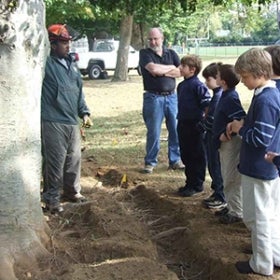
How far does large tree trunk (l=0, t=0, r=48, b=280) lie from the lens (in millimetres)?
4453

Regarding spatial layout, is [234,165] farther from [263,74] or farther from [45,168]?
[45,168]

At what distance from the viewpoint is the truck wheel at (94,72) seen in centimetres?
3058

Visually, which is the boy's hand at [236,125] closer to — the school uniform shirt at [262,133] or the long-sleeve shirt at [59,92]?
the school uniform shirt at [262,133]

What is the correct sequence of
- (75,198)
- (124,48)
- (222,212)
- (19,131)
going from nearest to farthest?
(19,131) < (222,212) < (75,198) < (124,48)

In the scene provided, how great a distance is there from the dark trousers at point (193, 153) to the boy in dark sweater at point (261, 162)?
2.40m

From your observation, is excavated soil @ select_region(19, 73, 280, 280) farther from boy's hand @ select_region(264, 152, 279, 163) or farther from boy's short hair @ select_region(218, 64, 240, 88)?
boy's short hair @ select_region(218, 64, 240, 88)

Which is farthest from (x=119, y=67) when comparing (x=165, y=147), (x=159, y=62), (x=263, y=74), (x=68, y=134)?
(x=263, y=74)

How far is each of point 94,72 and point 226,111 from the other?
2576 centimetres

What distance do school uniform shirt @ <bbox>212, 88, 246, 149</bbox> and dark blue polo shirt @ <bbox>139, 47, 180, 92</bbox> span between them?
95.0 inches

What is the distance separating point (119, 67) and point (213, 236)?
22.0 m

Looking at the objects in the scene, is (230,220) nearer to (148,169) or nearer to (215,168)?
(215,168)

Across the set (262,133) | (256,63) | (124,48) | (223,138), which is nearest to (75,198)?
(223,138)

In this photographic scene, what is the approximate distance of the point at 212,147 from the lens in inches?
234

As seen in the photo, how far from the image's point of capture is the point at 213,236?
17.0ft
